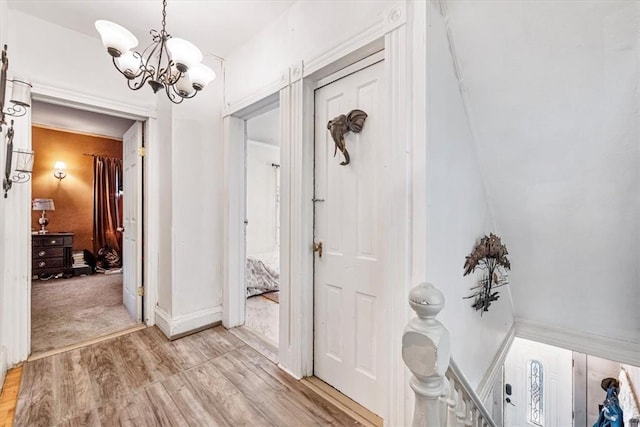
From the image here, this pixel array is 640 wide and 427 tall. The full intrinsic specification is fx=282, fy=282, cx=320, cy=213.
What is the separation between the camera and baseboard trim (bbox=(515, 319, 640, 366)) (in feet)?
7.15

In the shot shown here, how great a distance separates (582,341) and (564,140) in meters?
1.84

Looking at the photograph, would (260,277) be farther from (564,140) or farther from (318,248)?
(564,140)

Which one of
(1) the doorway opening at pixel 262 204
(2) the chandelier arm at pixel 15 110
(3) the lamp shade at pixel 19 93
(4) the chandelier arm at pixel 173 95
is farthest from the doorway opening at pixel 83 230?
(1) the doorway opening at pixel 262 204

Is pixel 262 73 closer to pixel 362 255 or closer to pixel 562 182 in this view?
pixel 362 255

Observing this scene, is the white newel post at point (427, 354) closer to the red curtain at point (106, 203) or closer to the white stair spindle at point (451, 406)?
the white stair spindle at point (451, 406)

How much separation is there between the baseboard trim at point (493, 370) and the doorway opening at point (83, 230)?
3224mm

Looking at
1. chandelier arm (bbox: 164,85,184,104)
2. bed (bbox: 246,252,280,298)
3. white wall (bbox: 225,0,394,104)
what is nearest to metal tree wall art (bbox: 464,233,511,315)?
white wall (bbox: 225,0,394,104)

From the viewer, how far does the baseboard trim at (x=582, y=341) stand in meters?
2.18

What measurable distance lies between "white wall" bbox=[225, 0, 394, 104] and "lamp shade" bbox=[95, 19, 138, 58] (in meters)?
1.03

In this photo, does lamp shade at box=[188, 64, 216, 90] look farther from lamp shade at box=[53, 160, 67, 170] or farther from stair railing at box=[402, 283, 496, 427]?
lamp shade at box=[53, 160, 67, 170]

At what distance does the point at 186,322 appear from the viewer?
106 inches

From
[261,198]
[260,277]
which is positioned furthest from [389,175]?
[261,198]

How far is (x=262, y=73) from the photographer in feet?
7.98

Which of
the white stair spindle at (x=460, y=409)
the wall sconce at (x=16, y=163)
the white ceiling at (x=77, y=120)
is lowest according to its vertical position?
the white stair spindle at (x=460, y=409)
